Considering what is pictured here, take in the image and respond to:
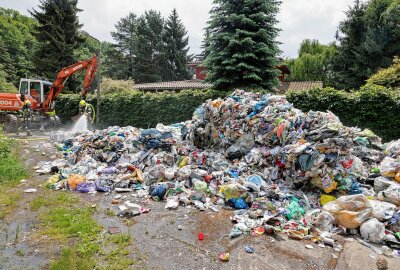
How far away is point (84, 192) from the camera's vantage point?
566 cm

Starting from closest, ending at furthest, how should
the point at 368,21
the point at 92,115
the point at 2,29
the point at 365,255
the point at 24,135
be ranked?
the point at 365,255 < the point at 24,135 < the point at 92,115 < the point at 368,21 < the point at 2,29

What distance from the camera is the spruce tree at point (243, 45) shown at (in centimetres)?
1218

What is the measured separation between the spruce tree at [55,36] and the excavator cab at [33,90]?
933 centimetres

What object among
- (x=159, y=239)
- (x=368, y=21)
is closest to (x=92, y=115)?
(x=159, y=239)

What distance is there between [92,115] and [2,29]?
1696 inches

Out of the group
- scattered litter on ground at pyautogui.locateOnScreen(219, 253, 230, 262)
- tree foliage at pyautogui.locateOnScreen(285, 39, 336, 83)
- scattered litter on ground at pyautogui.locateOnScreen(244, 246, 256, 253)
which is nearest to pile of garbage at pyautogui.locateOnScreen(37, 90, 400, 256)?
scattered litter on ground at pyautogui.locateOnScreen(244, 246, 256, 253)

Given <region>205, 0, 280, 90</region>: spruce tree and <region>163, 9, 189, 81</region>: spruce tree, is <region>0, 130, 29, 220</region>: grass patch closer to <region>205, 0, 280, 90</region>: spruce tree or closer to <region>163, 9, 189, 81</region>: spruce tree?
<region>205, 0, 280, 90</region>: spruce tree

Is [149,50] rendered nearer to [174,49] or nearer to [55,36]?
[174,49]

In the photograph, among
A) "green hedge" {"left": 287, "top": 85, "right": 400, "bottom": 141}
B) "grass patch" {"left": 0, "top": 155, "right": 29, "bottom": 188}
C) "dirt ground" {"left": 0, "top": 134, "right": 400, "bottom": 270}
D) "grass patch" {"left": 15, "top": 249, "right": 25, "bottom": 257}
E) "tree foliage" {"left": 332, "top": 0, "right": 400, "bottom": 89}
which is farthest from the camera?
"tree foliage" {"left": 332, "top": 0, "right": 400, "bottom": 89}

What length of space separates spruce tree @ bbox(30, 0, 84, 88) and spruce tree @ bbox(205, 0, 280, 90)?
15511 millimetres

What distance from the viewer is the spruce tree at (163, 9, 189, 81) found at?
37.5 m

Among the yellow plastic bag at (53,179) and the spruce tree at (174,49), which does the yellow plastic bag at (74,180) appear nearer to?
the yellow plastic bag at (53,179)

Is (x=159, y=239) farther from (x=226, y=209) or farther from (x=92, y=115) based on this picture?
(x=92, y=115)

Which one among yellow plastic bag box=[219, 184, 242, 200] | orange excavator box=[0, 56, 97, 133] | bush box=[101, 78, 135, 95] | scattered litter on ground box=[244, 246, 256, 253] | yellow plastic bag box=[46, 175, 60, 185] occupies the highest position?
bush box=[101, 78, 135, 95]
